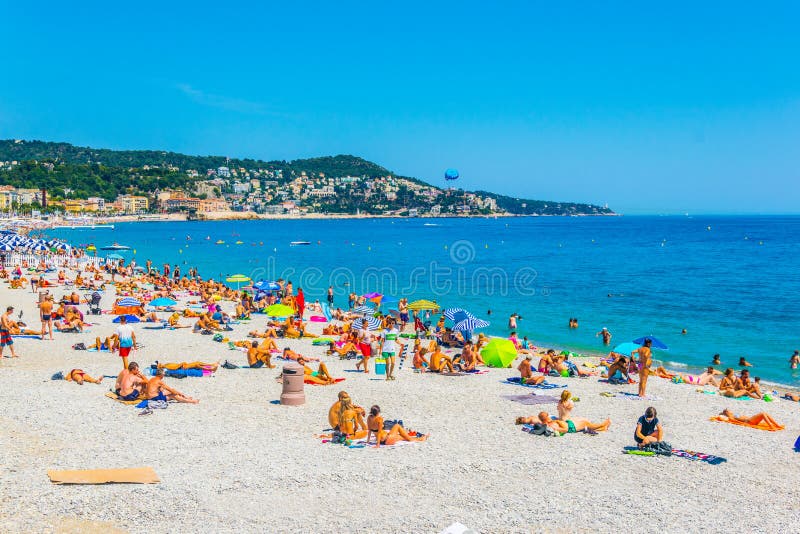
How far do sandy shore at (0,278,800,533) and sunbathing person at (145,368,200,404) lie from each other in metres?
0.21

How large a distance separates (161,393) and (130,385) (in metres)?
0.63

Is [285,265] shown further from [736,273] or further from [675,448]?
[675,448]

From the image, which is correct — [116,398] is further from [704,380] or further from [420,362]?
[704,380]

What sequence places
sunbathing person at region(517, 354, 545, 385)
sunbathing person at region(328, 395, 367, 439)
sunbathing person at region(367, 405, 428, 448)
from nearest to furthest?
sunbathing person at region(367, 405, 428, 448), sunbathing person at region(328, 395, 367, 439), sunbathing person at region(517, 354, 545, 385)

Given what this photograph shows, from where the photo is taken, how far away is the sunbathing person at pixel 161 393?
11492 millimetres

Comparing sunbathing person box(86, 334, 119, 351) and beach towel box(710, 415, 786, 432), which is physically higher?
beach towel box(710, 415, 786, 432)

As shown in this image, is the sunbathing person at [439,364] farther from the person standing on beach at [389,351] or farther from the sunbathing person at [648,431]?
the sunbathing person at [648,431]

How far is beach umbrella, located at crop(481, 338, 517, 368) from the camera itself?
16.2 meters

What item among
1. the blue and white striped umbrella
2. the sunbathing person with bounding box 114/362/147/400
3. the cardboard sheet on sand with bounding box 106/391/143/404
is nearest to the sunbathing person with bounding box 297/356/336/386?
the sunbathing person with bounding box 114/362/147/400

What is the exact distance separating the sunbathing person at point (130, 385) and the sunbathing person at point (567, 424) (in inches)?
266

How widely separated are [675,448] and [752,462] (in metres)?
1.05

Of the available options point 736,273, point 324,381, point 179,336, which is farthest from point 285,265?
point 324,381

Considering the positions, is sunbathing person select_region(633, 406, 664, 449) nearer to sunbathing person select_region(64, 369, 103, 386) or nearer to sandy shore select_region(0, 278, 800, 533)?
sandy shore select_region(0, 278, 800, 533)

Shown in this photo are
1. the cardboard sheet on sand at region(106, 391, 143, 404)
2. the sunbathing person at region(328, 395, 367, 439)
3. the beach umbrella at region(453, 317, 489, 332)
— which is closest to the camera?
the sunbathing person at region(328, 395, 367, 439)
